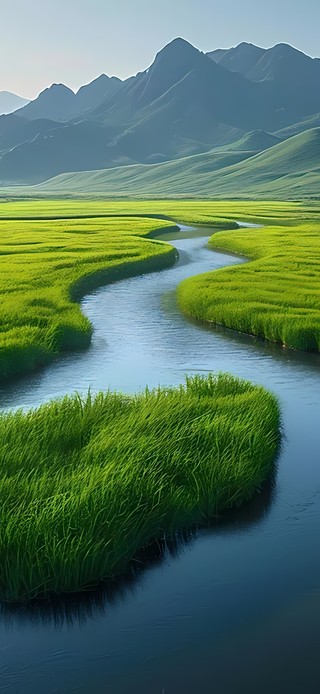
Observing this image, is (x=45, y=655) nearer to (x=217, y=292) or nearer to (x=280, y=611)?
(x=280, y=611)

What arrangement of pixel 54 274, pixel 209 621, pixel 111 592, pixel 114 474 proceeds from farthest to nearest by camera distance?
1. pixel 54 274
2. pixel 114 474
3. pixel 111 592
4. pixel 209 621

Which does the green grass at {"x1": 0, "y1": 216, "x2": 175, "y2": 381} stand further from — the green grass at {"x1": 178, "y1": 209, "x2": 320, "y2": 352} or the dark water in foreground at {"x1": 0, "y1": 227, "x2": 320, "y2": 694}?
the dark water in foreground at {"x1": 0, "y1": 227, "x2": 320, "y2": 694}

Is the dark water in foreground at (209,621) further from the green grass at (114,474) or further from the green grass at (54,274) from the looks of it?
the green grass at (54,274)

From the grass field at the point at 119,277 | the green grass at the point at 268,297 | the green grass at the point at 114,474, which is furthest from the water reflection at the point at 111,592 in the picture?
the green grass at the point at 268,297

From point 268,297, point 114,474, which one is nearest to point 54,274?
point 268,297

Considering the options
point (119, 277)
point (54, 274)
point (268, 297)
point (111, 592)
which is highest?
point (54, 274)

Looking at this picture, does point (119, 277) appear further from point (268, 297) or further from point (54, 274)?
point (268, 297)
